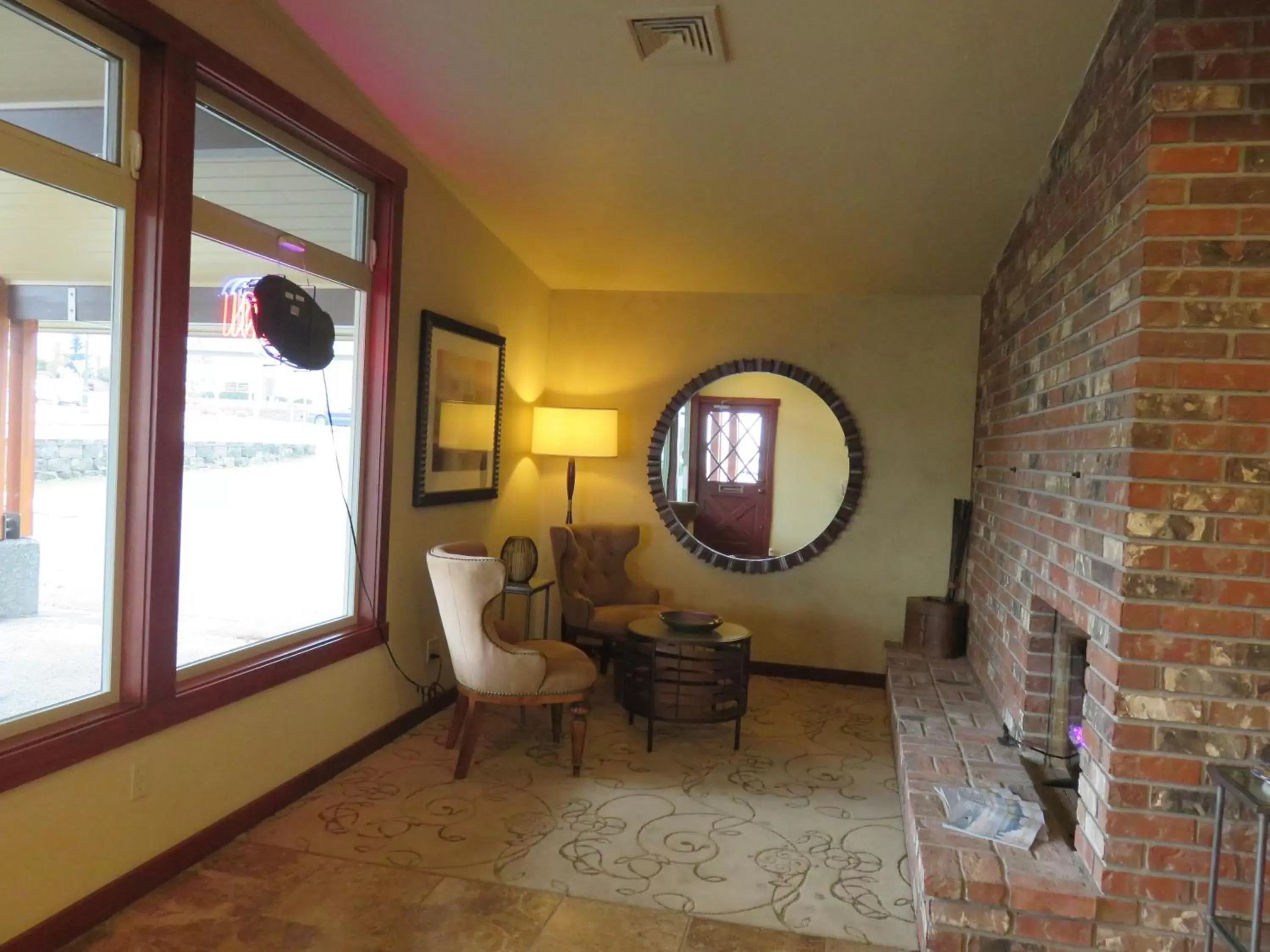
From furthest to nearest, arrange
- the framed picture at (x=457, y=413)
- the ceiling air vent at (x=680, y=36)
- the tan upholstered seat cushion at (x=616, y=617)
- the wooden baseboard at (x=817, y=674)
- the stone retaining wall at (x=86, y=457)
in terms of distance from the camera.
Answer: the wooden baseboard at (x=817, y=674) < the tan upholstered seat cushion at (x=616, y=617) < the framed picture at (x=457, y=413) < the ceiling air vent at (x=680, y=36) < the stone retaining wall at (x=86, y=457)

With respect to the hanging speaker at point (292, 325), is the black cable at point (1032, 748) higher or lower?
lower

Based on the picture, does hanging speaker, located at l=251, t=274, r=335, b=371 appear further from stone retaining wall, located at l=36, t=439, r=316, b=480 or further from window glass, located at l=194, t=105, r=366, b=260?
stone retaining wall, located at l=36, t=439, r=316, b=480

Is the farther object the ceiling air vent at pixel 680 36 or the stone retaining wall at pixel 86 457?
the ceiling air vent at pixel 680 36

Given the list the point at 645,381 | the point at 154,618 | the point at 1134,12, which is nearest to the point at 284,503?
the point at 154,618

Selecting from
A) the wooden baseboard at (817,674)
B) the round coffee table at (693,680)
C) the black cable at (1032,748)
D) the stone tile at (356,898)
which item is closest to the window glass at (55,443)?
the stone tile at (356,898)

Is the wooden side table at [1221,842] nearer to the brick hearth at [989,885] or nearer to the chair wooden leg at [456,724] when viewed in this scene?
the brick hearth at [989,885]

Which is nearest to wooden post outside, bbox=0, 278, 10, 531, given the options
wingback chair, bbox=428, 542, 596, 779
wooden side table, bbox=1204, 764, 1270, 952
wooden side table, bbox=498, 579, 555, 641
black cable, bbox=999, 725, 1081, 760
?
wingback chair, bbox=428, 542, 596, 779

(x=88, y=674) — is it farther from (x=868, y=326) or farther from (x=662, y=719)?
(x=868, y=326)

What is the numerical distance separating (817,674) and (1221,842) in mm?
3128

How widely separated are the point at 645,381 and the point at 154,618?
3327mm

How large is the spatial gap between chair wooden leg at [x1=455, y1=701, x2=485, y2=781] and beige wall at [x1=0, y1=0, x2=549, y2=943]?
Result: 1.51 feet

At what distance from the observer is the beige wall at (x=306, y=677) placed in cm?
225

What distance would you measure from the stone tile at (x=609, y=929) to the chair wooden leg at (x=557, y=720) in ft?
4.15

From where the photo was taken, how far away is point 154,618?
100 inches
